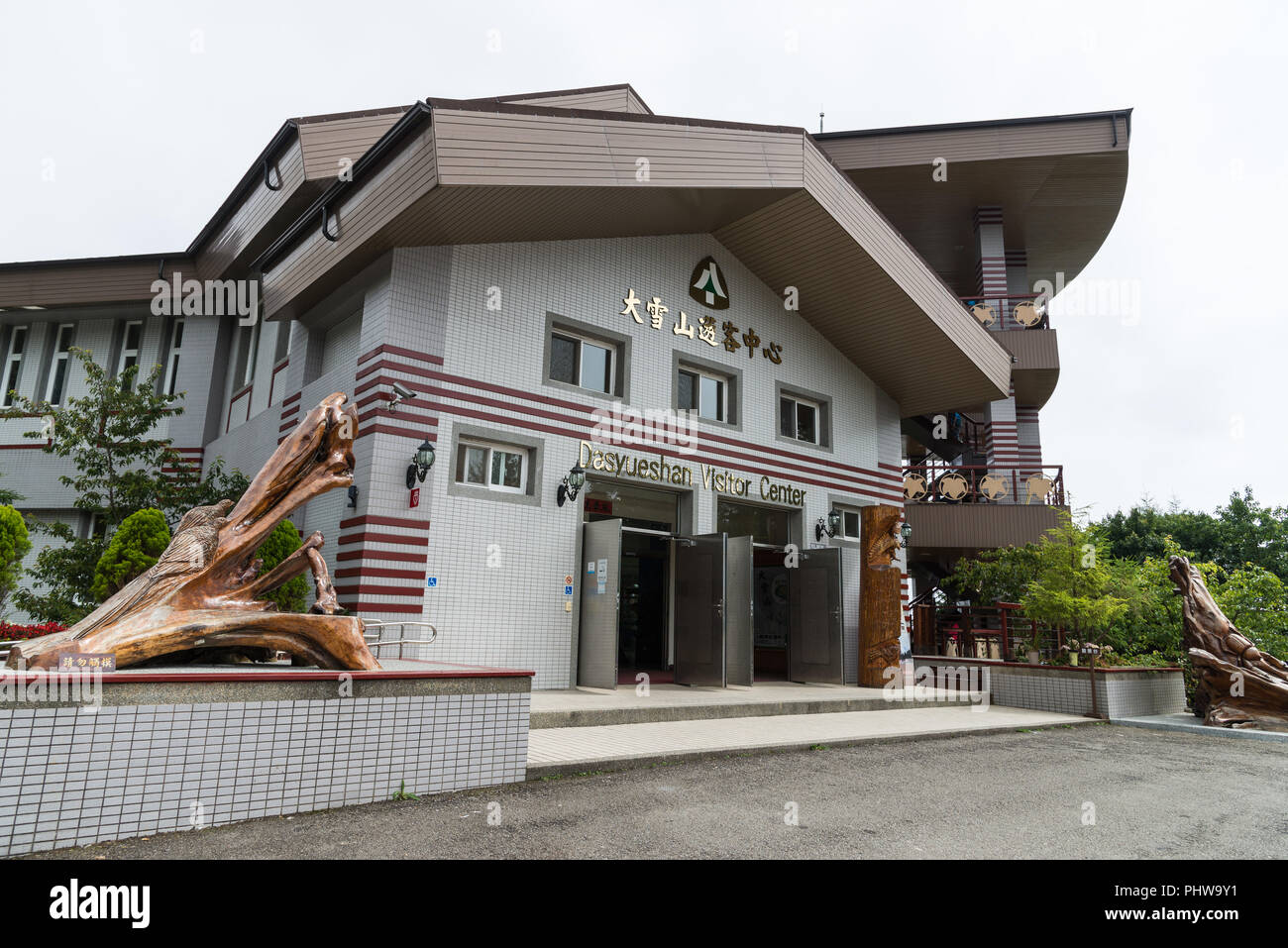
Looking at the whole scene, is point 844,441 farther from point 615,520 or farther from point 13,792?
point 13,792

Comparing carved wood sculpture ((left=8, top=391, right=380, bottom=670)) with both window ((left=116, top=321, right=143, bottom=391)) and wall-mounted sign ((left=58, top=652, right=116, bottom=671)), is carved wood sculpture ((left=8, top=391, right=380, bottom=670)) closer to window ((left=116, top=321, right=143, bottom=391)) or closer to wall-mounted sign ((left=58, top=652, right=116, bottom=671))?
wall-mounted sign ((left=58, top=652, right=116, bottom=671))

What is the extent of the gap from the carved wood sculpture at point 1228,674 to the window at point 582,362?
9100mm

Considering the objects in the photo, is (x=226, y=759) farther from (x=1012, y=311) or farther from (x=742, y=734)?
(x=1012, y=311)

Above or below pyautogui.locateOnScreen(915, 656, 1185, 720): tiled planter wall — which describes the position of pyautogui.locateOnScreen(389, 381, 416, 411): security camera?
above

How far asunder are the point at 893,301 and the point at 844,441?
9.83 feet

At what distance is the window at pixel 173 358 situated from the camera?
15328 millimetres

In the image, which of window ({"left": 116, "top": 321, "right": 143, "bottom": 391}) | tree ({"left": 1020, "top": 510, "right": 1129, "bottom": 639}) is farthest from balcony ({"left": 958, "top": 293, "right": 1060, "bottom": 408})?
window ({"left": 116, "top": 321, "right": 143, "bottom": 391})

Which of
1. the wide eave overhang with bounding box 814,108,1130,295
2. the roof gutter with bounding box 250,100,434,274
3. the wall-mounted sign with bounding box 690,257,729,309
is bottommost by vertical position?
the roof gutter with bounding box 250,100,434,274

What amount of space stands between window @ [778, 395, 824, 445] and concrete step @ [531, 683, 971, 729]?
4.75 metres

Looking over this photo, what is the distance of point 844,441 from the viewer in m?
15.4

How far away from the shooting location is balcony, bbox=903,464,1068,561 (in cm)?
1797

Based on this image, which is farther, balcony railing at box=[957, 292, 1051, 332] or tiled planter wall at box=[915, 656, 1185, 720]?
balcony railing at box=[957, 292, 1051, 332]

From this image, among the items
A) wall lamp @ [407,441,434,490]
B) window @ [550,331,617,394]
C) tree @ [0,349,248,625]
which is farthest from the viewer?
window @ [550,331,617,394]
